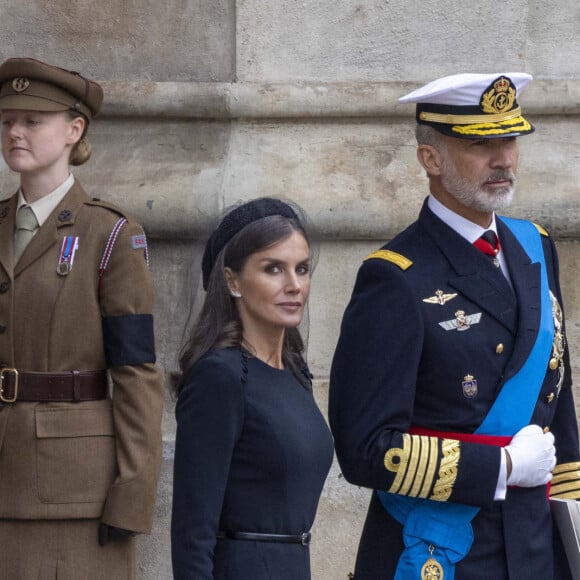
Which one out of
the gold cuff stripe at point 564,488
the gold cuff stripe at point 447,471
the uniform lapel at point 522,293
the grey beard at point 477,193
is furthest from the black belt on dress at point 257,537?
the grey beard at point 477,193

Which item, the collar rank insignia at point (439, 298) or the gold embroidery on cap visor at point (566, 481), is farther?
the gold embroidery on cap visor at point (566, 481)

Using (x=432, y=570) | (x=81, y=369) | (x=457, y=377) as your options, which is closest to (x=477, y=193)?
(x=457, y=377)

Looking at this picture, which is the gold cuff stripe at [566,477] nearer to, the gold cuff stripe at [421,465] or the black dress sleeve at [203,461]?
the gold cuff stripe at [421,465]

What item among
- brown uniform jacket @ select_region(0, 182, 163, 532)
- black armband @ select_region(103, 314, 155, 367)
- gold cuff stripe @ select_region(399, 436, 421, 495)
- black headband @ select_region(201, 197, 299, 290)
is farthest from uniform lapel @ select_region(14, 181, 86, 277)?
gold cuff stripe @ select_region(399, 436, 421, 495)

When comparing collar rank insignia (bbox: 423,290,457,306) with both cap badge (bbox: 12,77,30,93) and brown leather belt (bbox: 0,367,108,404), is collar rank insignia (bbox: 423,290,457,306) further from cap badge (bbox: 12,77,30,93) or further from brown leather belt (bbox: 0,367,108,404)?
cap badge (bbox: 12,77,30,93)

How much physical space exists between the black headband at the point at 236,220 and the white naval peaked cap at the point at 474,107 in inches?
16.3

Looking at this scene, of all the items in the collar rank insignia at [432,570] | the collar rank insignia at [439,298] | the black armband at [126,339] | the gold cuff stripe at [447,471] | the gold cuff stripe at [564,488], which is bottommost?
the collar rank insignia at [432,570]

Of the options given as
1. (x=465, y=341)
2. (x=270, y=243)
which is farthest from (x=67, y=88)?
(x=465, y=341)

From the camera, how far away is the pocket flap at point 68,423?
4.19 m

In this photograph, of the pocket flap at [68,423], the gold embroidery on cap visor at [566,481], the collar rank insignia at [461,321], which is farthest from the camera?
the pocket flap at [68,423]

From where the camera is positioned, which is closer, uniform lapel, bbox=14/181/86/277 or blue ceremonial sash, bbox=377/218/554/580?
blue ceremonial sash, bbox=377/218/554/580

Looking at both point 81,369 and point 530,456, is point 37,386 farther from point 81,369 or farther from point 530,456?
point 530,456

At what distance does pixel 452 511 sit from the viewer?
3469mm

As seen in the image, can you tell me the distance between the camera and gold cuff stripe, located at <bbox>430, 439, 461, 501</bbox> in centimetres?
339
